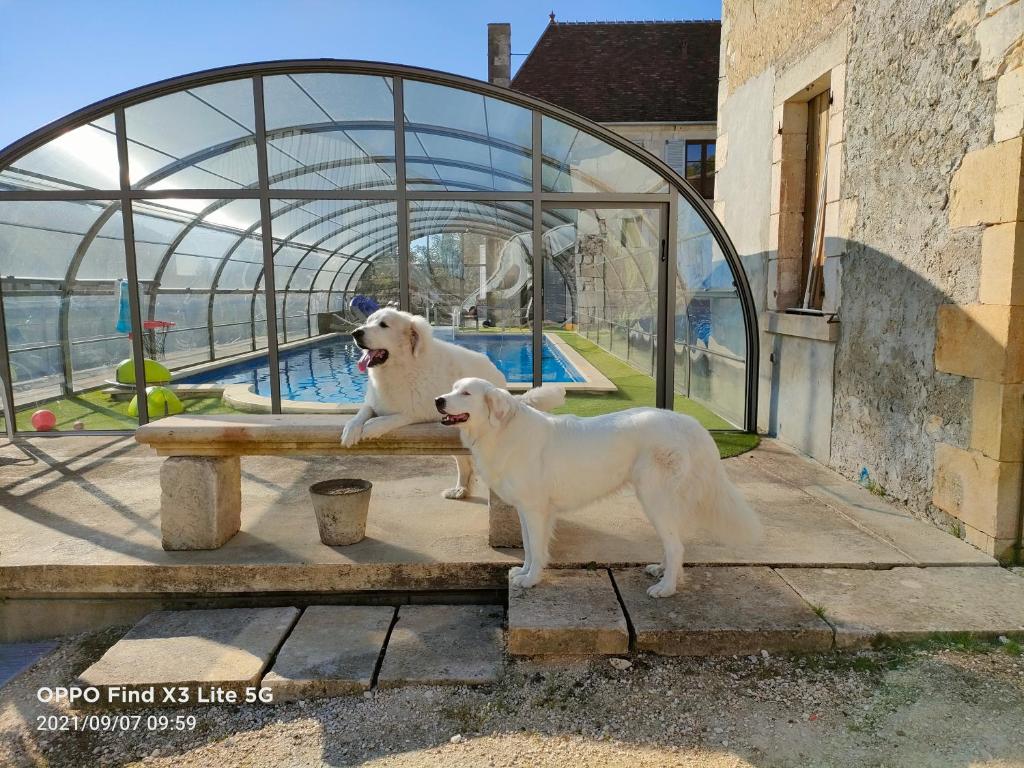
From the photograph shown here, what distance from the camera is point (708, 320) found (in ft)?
25.7

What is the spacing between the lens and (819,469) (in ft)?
19.6

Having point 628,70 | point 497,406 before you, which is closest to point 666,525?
point 497,406

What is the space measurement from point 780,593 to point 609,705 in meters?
1.26

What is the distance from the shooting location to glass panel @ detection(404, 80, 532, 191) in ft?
23.4

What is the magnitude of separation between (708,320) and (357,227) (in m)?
4.39

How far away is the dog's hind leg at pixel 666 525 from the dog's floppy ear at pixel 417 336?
1.62 m

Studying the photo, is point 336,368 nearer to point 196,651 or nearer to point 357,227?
point 357,227

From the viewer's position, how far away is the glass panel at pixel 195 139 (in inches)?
274

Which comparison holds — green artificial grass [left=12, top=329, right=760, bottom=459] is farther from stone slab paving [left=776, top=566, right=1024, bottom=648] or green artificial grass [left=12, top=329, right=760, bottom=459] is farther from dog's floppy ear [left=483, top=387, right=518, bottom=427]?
dog's floppy ear [left=483, top=387, right=518, bottom=427]

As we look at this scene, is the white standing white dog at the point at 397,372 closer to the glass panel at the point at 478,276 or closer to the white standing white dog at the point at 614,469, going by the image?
the white standing white dog at the point at 614,469

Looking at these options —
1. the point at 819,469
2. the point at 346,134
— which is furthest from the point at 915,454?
the point at 346,134

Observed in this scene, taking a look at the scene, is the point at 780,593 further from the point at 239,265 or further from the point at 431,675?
the point at 239,265

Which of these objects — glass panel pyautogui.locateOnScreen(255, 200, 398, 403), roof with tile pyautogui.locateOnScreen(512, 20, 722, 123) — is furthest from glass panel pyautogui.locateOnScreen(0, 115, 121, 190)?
roof with tile pyautogui.locateOnScreen(512, 20, 722, 123)

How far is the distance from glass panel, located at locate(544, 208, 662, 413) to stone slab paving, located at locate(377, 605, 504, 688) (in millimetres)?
4323
